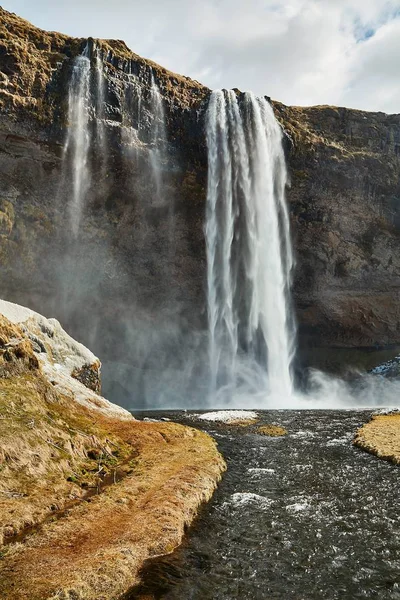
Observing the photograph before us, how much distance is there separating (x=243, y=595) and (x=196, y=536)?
298cm

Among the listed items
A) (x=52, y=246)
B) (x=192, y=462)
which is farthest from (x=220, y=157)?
(x=192, y=462)

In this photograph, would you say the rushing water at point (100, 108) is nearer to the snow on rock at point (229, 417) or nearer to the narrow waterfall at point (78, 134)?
the narrow waterfall at point (78, 134)

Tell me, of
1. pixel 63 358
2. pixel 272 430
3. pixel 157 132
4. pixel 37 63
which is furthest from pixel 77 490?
pixel 37 63

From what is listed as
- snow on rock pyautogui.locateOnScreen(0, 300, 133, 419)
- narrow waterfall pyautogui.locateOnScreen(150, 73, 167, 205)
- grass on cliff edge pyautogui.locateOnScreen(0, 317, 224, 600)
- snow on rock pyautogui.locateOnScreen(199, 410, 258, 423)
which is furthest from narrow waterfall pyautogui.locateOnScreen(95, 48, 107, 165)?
grass on cliff edge pyautogui.locateOnScreen(0, 317, 224, 600)

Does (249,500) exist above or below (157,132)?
below

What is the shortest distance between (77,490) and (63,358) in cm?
1758

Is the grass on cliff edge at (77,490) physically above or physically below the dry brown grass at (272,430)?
below

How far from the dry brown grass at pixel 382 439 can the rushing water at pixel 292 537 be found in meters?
0.74

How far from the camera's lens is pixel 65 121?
4853 cm

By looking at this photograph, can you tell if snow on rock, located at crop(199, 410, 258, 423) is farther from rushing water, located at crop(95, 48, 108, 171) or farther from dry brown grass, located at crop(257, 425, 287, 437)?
rushing water, located at crop(95, 48, 108, 171)

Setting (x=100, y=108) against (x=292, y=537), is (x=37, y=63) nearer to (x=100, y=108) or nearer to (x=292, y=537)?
(x=100, y=108)

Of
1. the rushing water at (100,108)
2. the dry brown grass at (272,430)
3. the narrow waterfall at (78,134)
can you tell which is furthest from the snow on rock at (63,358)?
the rushing water at (100,108)

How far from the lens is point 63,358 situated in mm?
30156

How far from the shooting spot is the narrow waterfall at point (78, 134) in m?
48.7
